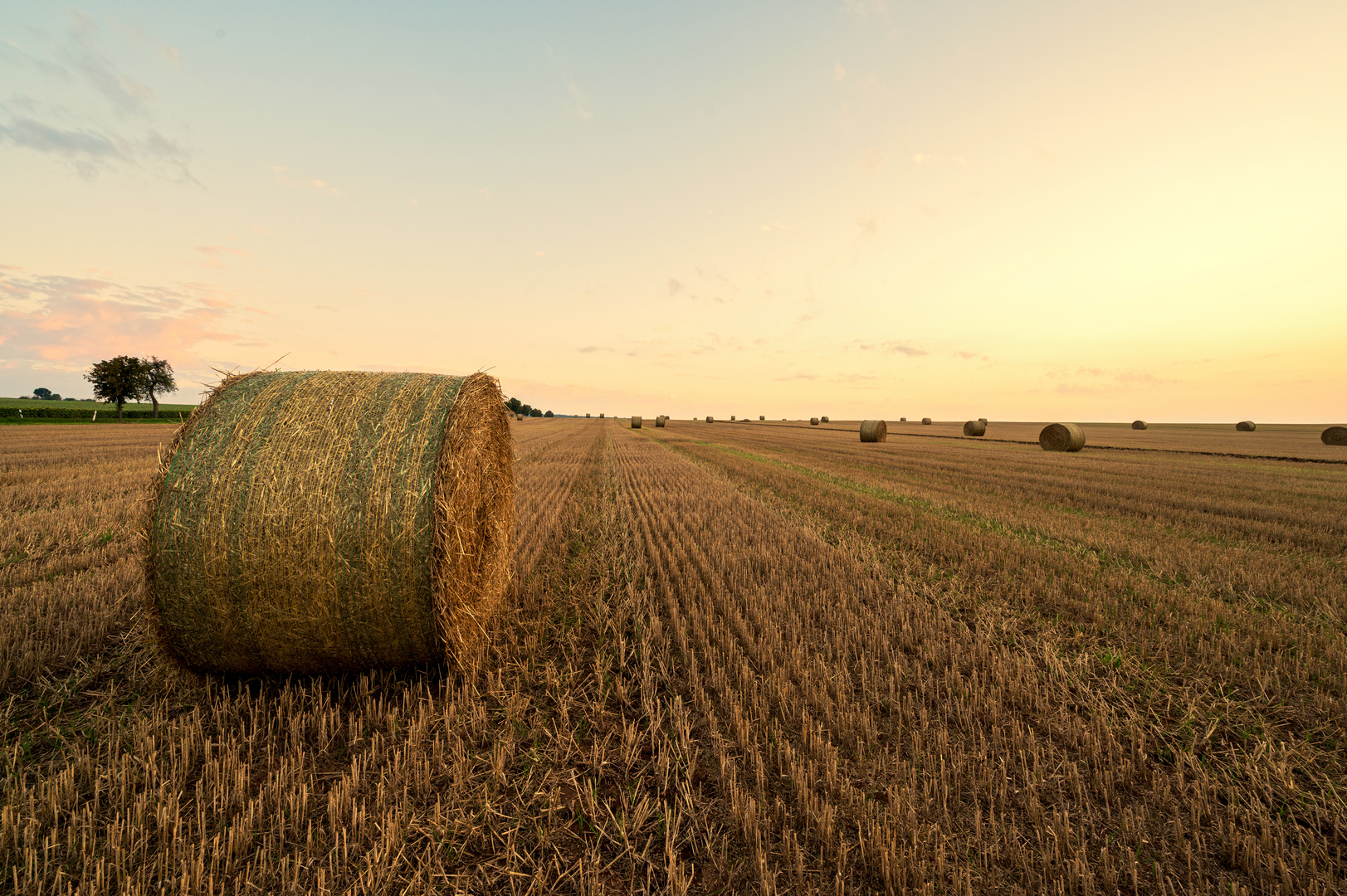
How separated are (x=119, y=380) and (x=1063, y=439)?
3071 inches

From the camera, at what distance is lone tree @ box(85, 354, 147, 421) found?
50406 millimetres

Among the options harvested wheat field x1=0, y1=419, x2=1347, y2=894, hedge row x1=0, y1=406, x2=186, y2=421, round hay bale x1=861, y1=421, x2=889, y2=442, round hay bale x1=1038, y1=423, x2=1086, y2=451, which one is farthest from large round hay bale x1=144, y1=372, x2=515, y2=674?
hedge row x1=0, y1=406, x2=186, y2=421

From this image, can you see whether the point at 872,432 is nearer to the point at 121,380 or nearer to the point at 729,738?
the point at 729,738

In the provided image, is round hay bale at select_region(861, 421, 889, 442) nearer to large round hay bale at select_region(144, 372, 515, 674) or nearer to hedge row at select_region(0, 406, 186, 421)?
large round hay bale at select_region(144, 372, 515, 674)

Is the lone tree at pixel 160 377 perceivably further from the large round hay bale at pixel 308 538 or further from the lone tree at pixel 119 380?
the large round hay bale at pixel 308 538

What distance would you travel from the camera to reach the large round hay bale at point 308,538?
11.9 feet

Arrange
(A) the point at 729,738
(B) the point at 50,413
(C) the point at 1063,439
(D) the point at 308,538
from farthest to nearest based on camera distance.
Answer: (B) the point at 50,413, (C) the point at 1063,439, (D) the point at 308,538, (A) the point at 729,738

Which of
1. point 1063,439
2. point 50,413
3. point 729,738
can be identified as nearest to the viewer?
point 729,738

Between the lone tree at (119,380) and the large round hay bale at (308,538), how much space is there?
65969 millimetres

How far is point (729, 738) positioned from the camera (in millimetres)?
3352

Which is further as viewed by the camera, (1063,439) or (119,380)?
(119,380)

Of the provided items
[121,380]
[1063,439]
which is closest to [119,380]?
[121,380]

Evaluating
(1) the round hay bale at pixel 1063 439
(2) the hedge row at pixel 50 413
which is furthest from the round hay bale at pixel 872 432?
(2) the hedge row at pixel 50 413

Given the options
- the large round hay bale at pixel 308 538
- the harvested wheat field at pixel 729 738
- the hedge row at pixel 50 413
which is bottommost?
the harvested wheat field at pixel 729 738
